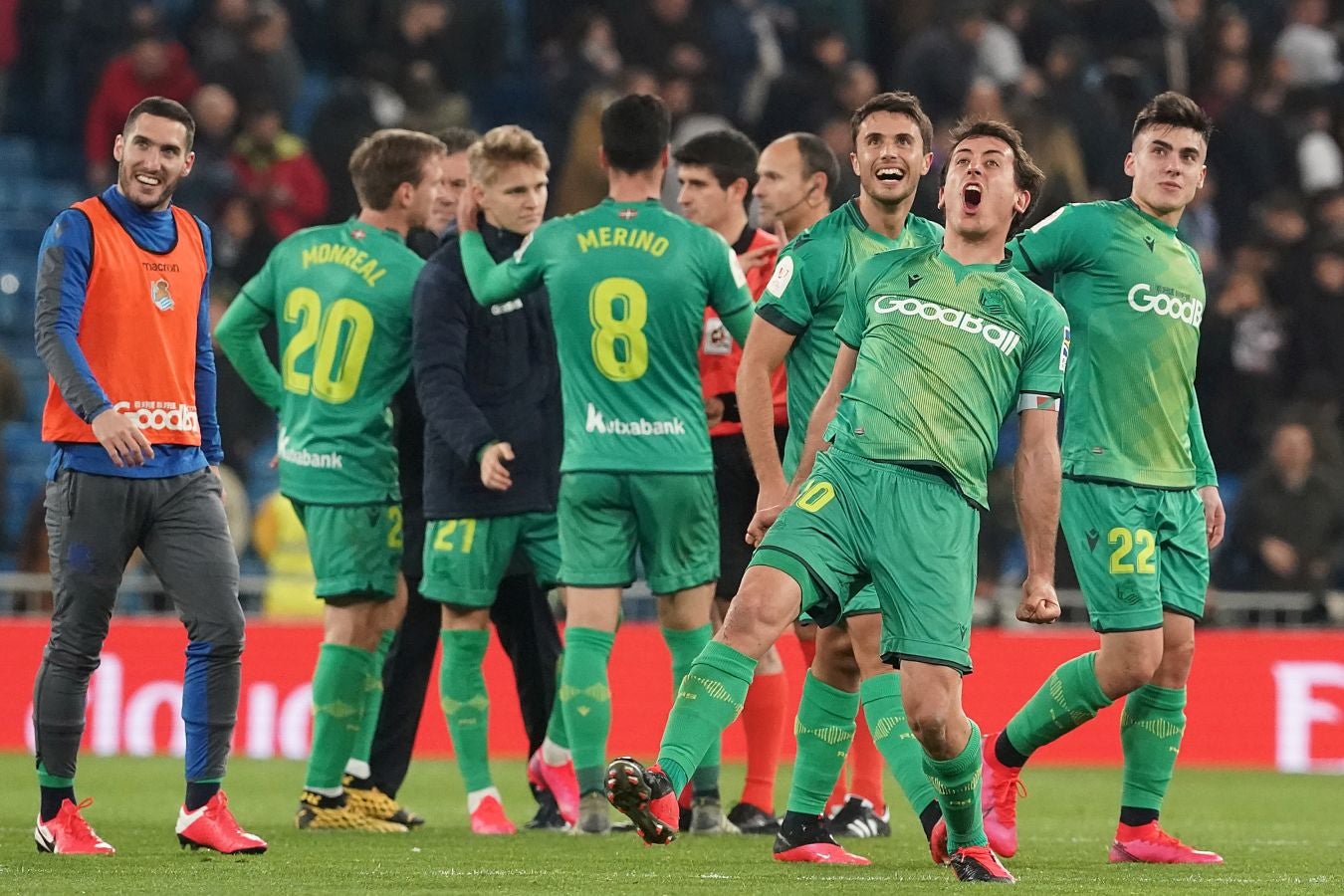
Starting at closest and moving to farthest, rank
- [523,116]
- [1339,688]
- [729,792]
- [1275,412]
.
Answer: [729,792] → [1339,688] → [1275,412] → [523,116]

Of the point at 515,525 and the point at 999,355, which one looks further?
the point at 515,525

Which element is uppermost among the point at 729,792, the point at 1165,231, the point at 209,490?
the point at 1165,231

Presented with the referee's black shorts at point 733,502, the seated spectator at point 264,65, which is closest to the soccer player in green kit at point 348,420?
the referee's black shorts at point 733,502

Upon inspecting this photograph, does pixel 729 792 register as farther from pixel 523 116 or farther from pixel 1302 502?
pixel 523 116

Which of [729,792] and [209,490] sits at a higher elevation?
[209,490]

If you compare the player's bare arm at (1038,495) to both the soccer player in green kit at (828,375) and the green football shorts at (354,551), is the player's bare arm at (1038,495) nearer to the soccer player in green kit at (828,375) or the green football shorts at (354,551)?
the soccer player in green kit at (828,375)

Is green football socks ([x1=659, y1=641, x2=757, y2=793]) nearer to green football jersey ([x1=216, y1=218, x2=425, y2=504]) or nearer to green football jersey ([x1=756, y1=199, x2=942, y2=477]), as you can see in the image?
green football jersey ([x1=756, y1=199, x2=942, y2=477])

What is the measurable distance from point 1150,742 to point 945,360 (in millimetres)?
1931

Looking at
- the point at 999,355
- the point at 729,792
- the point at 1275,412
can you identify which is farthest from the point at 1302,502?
the point at 999,355

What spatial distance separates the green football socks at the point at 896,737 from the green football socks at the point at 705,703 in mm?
1214

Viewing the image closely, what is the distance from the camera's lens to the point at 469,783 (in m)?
8.62

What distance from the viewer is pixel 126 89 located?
16391 millimetres

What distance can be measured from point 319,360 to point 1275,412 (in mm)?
9253

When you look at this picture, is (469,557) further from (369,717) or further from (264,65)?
(264,65)
